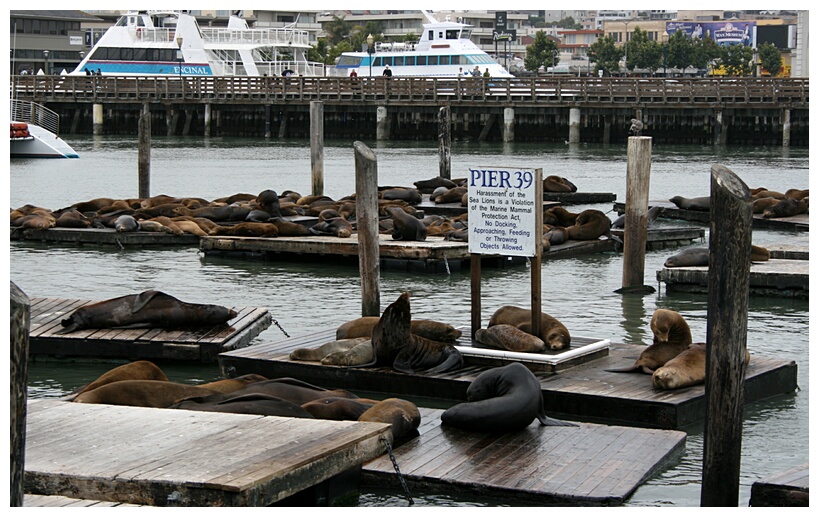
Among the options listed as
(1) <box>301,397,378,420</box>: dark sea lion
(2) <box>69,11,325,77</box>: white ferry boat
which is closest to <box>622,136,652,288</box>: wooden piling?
(1) <box>301,397,378,420</box>: dark sea lion

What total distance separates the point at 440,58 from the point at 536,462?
197ft

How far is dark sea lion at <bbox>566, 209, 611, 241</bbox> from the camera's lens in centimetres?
1802

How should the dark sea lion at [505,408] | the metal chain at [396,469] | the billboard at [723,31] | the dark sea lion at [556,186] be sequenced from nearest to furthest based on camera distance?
the metal chain at [396,469] → the dark sea lion at [505,408] → the dark sea lion at [556,186] → the billboard at [723,31]

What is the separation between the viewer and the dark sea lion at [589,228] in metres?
18.0

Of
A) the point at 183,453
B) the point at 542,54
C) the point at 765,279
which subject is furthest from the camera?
the point at 542,54

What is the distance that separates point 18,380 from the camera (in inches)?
191

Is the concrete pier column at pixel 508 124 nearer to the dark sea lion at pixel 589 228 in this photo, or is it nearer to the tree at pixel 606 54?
the dark sea lion at pixel 589 228

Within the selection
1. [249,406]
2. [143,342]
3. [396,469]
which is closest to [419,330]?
[143,342]

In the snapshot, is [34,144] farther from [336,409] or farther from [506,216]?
[336,409]

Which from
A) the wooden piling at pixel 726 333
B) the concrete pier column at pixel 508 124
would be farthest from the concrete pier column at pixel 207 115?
the wooden piling at pixel 726 333

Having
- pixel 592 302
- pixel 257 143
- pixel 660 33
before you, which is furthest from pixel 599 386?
pixel 660 33

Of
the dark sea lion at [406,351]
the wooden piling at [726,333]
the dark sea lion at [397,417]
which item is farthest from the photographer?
the dark sea lion at [406,351]

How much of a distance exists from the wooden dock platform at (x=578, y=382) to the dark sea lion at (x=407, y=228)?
6.21 metres

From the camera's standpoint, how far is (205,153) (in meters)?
44.3
